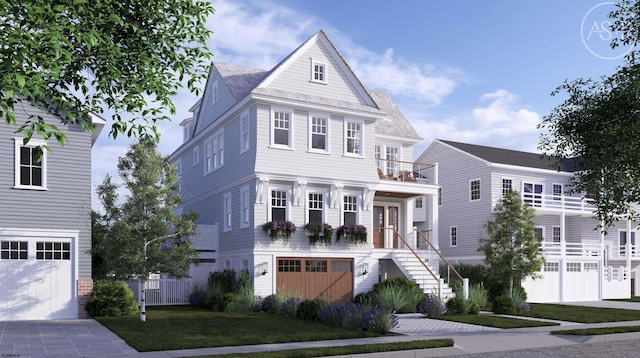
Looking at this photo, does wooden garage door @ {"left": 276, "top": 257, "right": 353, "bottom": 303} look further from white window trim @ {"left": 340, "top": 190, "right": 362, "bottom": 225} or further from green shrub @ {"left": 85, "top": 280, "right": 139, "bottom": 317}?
green shrub @ {"left": 85, "top": 280, "right": 139, "bottom": 317}

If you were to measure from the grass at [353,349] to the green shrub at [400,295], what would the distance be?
7.40 meters

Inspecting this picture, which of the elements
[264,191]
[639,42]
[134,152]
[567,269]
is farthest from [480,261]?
[134,152]

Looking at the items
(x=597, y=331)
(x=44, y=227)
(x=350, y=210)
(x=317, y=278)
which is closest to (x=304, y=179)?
(x=350, y=210)

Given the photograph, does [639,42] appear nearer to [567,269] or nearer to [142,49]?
[142,49]

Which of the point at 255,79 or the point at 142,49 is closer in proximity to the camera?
the point at 142,49

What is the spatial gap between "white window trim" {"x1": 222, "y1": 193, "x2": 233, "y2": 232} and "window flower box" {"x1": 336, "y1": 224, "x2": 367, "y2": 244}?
5.09m

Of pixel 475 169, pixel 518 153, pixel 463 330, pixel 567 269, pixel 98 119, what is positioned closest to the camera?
pixel 463 330

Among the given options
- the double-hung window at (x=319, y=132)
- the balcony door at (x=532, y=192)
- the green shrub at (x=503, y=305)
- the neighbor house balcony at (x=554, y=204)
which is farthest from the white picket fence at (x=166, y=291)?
the balcony door at (x=532, y=192)

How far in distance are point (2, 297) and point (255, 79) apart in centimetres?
Answer: 1500

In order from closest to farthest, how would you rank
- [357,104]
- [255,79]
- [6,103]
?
[6,103] → [357,104] → [255,79]

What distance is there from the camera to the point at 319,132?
2683cm

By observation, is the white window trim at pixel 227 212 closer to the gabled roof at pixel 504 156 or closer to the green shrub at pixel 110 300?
the green shrub at pixel 110 300

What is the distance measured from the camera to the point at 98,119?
876 inches

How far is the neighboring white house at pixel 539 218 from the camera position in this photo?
112 feet
